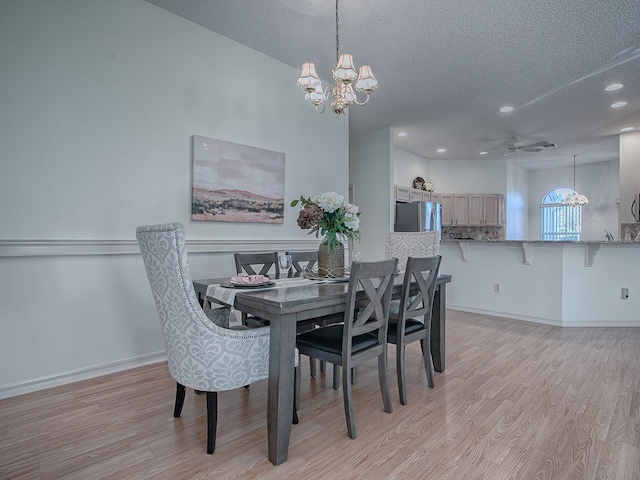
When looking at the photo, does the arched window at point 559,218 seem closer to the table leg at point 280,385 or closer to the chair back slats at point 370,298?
the chair back slats at point 370,298

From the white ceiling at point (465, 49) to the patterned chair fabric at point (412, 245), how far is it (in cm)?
184

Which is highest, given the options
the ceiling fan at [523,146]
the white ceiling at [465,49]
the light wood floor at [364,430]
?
the white ceiling at [465,49]

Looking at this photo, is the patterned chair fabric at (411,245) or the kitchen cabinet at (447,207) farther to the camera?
the kitchen cabinet at (447,207)

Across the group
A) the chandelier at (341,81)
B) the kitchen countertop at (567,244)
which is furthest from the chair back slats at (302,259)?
the kitchen countertop at (567,244)

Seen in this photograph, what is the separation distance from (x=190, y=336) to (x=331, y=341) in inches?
29.6

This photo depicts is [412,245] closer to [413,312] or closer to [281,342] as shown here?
[413,312]

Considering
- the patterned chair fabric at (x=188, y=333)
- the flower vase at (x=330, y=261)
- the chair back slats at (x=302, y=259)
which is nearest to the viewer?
the patterned chair fabric at (x=188, y=333)

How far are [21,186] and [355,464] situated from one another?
8.67 feet

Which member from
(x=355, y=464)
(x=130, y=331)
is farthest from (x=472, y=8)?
(x=130, y=331)

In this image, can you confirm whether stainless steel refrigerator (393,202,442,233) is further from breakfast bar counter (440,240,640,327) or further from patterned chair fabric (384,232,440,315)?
patterned chair fabric (384,232,440,315)

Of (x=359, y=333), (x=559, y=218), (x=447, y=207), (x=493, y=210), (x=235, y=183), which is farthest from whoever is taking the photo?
(x=559, y=218)

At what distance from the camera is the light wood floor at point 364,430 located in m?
1.59

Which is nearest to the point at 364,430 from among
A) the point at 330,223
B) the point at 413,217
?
the point at 330,223

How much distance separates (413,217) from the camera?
6.25m
